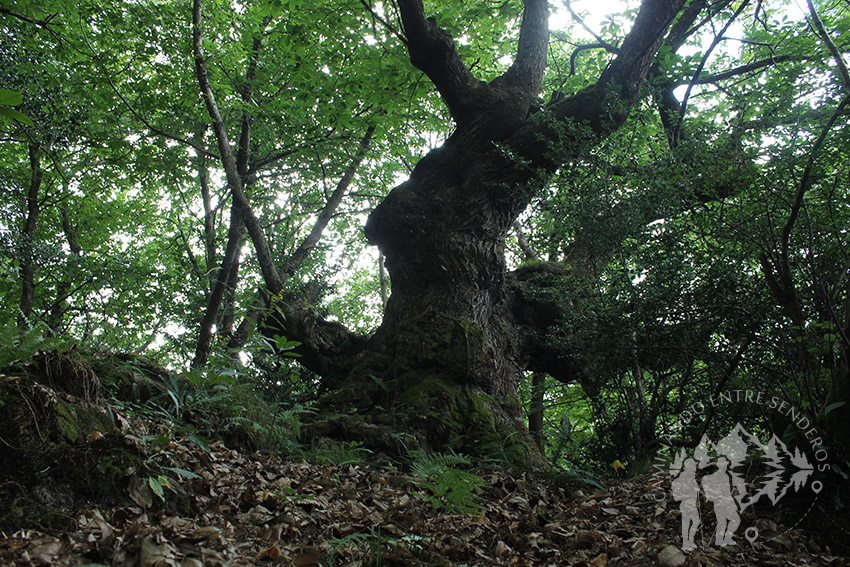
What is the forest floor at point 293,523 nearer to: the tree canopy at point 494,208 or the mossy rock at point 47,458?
the mossy rock at point 47,458

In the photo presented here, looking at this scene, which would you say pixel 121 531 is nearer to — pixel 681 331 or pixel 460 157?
pixel 681 331

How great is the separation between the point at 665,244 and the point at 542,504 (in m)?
2.69

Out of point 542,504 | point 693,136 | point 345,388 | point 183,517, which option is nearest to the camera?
point 183,517

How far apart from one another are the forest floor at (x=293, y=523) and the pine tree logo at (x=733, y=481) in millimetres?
73

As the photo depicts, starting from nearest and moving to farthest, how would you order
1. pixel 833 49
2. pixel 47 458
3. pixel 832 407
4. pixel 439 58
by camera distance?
1. pixel 47 458
2. pixel 832 407
3. pixel 833 49
4. pixel 439 58

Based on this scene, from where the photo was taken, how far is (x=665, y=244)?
4.50 metres

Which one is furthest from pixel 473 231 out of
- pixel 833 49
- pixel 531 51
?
pixel 833 49

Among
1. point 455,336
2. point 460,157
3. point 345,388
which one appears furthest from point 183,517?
point 460,157

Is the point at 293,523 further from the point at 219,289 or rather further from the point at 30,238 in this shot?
the point at 30,238

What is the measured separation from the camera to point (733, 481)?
2666mm

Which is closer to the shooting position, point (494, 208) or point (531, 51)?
point (494, 208)

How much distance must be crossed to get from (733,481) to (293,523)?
7.89 feet

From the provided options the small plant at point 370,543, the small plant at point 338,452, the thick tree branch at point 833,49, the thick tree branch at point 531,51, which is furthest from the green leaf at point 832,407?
the thick tree branch at point 531,51

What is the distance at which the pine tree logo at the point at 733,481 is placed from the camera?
7.77 feet
